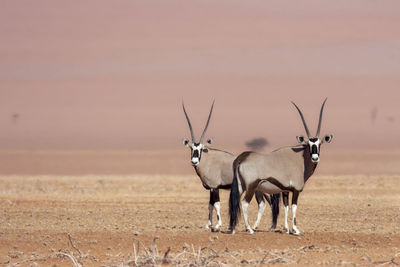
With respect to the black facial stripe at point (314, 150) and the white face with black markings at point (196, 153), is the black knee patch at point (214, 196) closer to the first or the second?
the white face with black markings at point (196, 153)

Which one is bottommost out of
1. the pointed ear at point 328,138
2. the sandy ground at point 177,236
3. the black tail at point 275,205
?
the sandy ground at point 177,236

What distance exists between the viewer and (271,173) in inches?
597

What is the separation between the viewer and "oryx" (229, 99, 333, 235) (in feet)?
49.7

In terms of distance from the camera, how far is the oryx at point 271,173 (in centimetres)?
1515

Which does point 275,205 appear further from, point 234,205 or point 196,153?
point 196,153

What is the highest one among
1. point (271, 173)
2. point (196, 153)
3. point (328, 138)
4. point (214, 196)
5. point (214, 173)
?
point (328, 138)

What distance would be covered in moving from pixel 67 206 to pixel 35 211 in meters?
2.43

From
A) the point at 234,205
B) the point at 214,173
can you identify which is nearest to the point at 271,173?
the point at 234,205

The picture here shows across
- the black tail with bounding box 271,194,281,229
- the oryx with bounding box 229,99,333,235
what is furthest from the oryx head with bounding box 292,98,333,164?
the black tail with bounding box 271,194,281,229

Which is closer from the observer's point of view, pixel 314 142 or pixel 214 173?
pixel 314 142

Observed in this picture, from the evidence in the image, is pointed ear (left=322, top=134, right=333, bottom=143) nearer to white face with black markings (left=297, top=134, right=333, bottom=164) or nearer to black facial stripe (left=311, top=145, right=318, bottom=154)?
white face with black markings (left=297, top=134, right=333, bottom=164)

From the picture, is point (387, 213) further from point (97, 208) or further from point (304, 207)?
point (97, 208)

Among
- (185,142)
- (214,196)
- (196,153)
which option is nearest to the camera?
(196,153)

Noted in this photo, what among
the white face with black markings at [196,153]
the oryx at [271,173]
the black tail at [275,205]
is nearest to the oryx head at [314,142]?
the oryx at [271,173]
